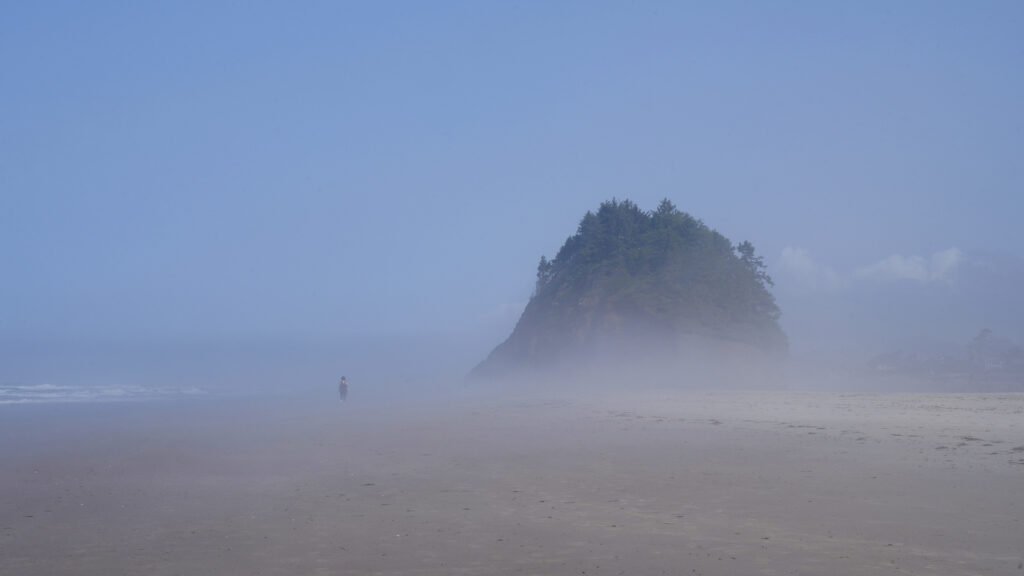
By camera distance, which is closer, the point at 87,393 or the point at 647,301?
the point at 647,301

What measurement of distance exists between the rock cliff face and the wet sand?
54.3 feet

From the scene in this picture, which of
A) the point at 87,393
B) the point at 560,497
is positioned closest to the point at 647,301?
the point at 560,497

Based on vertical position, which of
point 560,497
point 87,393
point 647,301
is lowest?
point 560,497

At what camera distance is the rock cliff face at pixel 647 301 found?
36938mm

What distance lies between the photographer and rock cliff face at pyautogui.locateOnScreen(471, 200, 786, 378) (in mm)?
36938

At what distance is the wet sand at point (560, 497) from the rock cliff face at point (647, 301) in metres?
16.6

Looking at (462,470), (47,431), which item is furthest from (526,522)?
(47,431)

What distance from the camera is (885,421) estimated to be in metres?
16.2

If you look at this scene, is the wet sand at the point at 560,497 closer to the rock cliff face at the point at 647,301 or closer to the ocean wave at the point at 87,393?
the rock cliff face at the point at 647,301

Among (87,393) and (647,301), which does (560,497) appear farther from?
(87,393)

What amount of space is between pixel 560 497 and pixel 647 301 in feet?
91.5

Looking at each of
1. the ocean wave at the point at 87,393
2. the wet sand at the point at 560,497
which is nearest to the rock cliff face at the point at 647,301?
the wet sand at the point at 560,497

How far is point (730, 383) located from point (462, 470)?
81.5 ft

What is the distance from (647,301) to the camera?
37.7 meters
